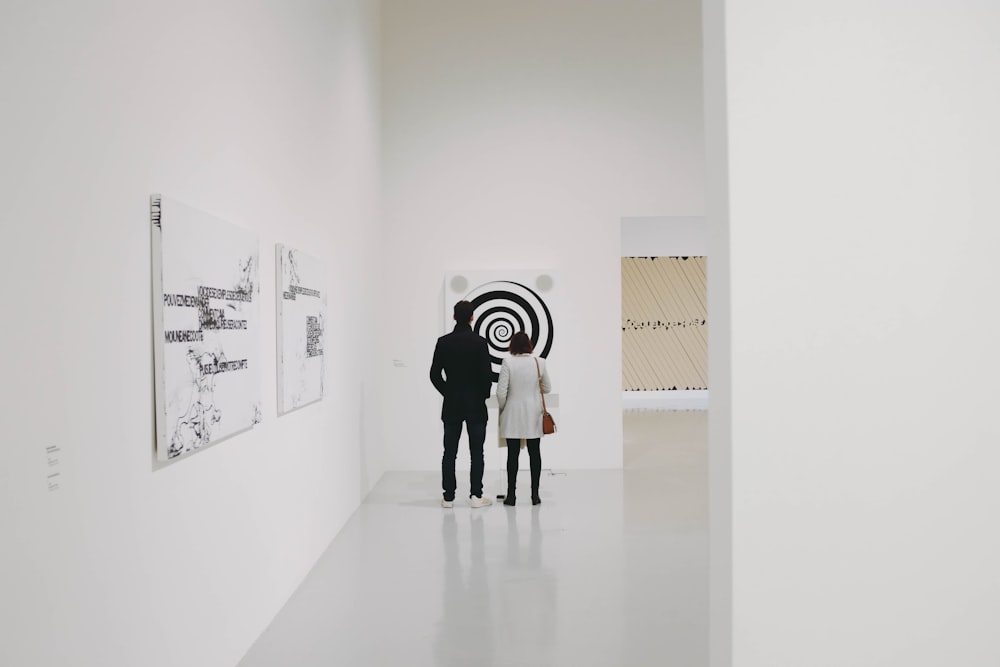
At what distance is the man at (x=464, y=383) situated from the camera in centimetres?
641

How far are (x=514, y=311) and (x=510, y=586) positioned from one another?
14.2 feet

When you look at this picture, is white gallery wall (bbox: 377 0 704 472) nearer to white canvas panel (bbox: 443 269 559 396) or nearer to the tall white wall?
white canvas panel (bbox: 443 269 559 396)

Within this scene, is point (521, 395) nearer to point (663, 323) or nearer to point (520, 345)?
point (520, 345)

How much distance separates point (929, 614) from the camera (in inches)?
81.8

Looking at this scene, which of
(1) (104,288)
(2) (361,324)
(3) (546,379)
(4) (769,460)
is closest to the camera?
(4) (769,460)

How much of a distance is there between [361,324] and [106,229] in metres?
4.81

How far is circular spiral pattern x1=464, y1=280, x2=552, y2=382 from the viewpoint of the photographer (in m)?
8.47

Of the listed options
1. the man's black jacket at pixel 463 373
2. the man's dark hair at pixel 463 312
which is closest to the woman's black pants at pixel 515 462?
the man's black jacket at pixel 463 373

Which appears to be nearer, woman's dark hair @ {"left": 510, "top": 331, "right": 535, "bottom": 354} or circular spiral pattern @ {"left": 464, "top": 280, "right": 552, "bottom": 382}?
woman's dark hair @ {"left": 510, "top": 331, "right": 535, "bottom": 354}

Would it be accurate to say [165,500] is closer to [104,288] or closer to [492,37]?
[104,288]

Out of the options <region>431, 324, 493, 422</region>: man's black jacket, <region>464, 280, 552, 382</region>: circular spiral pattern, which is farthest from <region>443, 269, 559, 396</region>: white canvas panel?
<region>431, 324, 493, 422</region>: man's black jacket

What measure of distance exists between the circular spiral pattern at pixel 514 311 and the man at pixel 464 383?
1.93 metres

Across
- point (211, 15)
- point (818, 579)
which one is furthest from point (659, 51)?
point (818, 579)

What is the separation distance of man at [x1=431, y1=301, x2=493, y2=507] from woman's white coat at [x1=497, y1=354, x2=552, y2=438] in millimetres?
153
